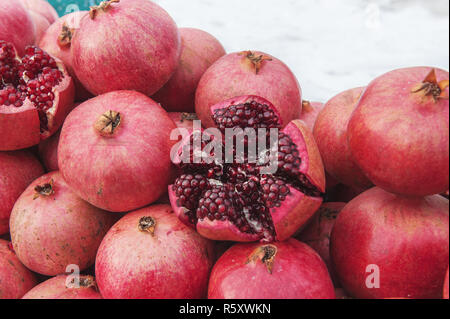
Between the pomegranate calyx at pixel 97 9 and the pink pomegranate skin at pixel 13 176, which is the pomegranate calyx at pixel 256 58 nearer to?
the pomegranate calyx at pixel 97 9

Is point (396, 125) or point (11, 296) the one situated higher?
point (396, 125)

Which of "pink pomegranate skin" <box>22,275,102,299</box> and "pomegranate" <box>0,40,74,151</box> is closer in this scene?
"pink pomegranate skin" <box>22,275,102,299</box>

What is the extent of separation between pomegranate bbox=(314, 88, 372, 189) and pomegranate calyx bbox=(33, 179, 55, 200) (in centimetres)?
90

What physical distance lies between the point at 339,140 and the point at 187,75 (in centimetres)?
65

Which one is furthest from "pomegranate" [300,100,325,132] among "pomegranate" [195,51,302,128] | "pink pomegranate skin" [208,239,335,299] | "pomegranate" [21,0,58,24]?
"pomegranate" [21,0,58,24]

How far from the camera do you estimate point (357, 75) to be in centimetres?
354

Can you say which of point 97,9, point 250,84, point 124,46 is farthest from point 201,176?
point 97,9

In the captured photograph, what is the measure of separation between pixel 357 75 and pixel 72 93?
2.87 metres

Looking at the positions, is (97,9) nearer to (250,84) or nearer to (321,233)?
(250,84)

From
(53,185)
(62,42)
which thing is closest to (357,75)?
(62,42)

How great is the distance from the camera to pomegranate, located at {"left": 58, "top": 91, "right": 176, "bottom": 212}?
3.44 feet

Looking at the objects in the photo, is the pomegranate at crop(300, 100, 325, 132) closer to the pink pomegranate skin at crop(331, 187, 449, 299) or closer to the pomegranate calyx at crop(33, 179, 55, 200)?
the pink pomegranate skin at crop(331, 187, 449, 299)
